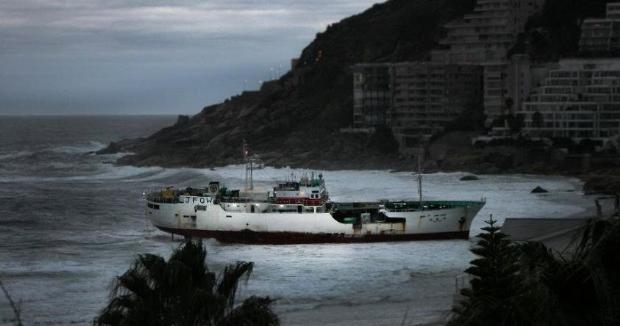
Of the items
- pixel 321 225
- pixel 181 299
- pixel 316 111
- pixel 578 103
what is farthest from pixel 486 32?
pixel 181 299

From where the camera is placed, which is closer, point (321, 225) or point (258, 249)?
point (258, 249)

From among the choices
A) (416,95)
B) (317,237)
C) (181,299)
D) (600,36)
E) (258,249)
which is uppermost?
(600,36)

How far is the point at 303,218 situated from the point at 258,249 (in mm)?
3161

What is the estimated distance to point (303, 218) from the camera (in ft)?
177

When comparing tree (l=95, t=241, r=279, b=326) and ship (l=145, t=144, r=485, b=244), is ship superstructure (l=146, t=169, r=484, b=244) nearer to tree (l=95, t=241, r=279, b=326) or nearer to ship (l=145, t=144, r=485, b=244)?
ship (l=145, t=144, r=485, b=244)

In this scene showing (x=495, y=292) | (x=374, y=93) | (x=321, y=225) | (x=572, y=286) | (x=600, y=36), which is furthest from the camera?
(x=374, y=93)

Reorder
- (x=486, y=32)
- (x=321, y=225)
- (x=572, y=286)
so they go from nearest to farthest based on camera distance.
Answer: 1. (x=572, y=286)
2. (x=321, y=225)
3. (x=486, y=32)

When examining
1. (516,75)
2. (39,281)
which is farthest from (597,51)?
(39,281)

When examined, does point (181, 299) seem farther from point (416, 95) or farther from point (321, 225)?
point (416, 95)

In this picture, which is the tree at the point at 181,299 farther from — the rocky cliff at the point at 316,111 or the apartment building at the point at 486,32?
the apartment building at the point at 486,32

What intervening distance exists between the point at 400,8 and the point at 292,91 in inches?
800

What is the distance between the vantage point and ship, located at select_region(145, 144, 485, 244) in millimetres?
53875

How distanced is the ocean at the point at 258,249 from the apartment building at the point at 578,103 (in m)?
11.2

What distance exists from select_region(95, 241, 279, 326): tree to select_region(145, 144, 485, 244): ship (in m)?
38.0
